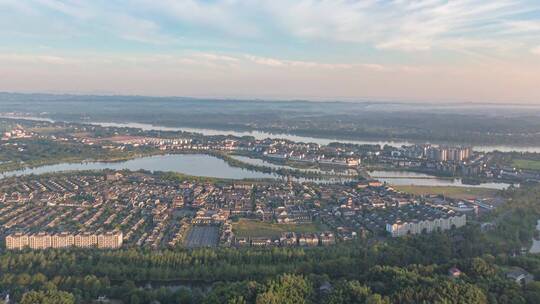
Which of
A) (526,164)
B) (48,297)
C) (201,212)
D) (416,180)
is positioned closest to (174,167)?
(201,212)

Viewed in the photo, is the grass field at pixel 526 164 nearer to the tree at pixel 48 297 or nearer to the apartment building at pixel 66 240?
the apartment building at pixel 66 240

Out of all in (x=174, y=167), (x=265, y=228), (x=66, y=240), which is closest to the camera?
(x=66, y=240)

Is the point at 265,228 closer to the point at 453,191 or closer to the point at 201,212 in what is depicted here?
the point at 201,212

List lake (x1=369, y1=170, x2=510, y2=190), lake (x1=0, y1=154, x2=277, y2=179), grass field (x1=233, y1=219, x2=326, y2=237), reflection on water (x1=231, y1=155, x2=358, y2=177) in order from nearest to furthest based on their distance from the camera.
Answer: grass field (x1=233, y1=219, x2=326, y2=237) → lake (x1=369, y1=170, x2=510, y2=190) → lake (x1=0, y1=154, x2=277, y2=179) → reflection on water (x1=231, y1=155, x2=358, y2=177)

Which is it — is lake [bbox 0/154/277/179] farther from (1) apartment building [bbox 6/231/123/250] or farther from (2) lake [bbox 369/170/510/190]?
(1) apartment building [bbox 6/231/123/250]

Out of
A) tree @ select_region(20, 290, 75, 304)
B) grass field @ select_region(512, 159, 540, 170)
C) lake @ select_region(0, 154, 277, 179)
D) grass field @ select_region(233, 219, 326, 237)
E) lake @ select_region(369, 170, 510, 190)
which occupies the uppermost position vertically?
grass field @ select_region(512, 159, 540, 170)

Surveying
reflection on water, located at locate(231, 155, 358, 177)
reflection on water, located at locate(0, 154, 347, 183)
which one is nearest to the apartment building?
reflection on water, located at locate(0, 154, 347, 183)
